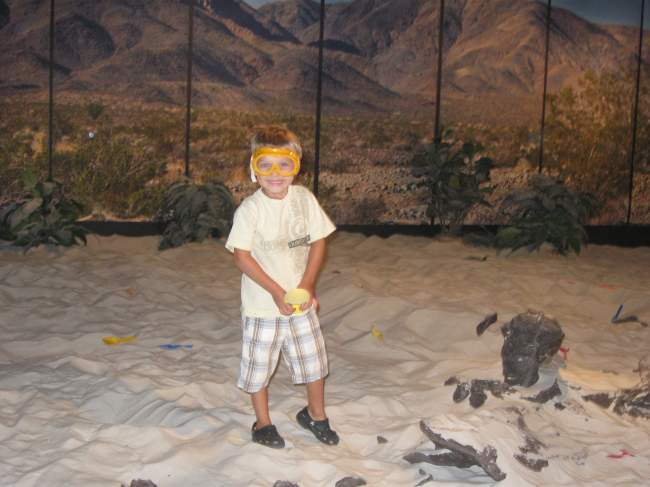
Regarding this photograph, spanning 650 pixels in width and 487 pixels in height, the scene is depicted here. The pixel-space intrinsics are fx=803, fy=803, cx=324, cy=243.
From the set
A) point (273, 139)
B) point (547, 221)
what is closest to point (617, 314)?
point (547, 221)

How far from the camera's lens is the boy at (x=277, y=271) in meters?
2.70

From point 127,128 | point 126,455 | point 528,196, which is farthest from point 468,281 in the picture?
point 127,128

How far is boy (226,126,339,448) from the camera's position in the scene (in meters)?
2.70

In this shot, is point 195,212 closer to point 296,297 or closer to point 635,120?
point 296,297

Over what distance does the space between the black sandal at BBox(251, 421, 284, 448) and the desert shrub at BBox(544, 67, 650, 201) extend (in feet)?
20.3

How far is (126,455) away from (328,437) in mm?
675

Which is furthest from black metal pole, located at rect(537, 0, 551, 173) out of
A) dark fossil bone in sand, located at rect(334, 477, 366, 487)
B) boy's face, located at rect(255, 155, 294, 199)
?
dark fossil bone in sand, located at rect(334, 477, 366, 487)

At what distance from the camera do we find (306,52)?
7.88 metres

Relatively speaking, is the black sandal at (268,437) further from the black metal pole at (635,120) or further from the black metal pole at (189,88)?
the black metal pole at (635,120)

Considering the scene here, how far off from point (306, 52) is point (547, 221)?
2957mm

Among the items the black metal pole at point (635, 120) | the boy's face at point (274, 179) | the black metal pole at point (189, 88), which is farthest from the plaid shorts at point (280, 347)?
the black metal pole at point (635, 120)

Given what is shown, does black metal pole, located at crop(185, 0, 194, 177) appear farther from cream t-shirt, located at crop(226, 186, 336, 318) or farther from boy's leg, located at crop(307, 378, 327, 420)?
boy's leg, located at crop(307, 378, 327, 420)

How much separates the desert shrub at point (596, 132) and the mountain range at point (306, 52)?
0.19m

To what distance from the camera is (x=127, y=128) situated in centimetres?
738
